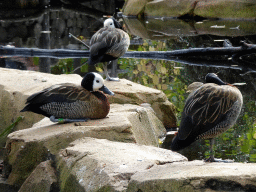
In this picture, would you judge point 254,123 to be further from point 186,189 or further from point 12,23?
point 12,23

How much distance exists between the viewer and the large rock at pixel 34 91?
21.3 feet

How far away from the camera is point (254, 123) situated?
6711 millimetres

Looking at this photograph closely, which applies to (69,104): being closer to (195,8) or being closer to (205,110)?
(205,110)

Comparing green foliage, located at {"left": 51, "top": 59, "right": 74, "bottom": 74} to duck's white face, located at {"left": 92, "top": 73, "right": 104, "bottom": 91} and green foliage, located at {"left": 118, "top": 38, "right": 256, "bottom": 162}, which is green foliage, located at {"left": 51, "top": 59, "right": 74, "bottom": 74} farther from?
duck's white face, located at {"left": 92, "top": 73, "right": 104, "bottom": 91}

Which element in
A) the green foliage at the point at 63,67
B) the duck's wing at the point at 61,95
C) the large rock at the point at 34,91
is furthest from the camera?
the green foliage at the point at 63,67

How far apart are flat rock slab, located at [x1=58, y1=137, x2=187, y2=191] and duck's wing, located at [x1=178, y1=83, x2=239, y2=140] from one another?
0.34 m

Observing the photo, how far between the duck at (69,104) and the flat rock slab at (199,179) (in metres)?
1.84

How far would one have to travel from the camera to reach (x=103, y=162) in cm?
398

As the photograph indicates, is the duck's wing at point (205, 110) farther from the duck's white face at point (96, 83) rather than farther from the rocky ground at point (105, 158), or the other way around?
the duck's white face at point (96, 83)

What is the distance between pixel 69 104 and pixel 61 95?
0.44ft

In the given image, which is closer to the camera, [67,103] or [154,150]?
[154,150]

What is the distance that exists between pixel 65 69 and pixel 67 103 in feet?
18.7

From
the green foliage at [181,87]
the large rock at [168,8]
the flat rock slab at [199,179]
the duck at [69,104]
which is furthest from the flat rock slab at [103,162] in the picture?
the large rock at [168,8]

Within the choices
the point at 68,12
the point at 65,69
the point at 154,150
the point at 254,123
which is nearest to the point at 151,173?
the point at 154,150
